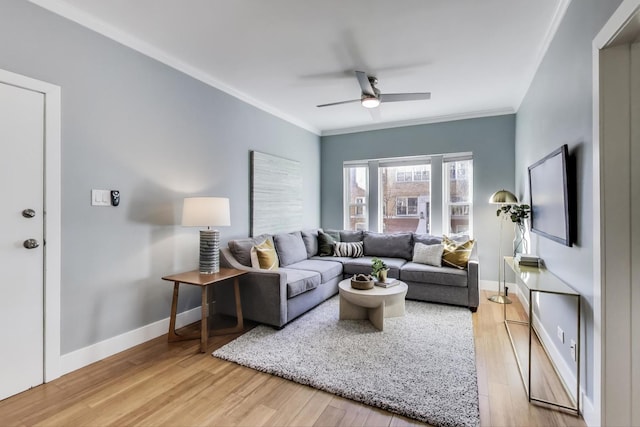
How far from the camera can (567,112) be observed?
2.13 metres

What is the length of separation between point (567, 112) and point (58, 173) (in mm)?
3594

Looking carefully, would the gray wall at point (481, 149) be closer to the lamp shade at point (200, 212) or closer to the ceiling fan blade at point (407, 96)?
the ceiling fan blade at point (407, 96)

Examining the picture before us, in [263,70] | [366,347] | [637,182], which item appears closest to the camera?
[637,182]

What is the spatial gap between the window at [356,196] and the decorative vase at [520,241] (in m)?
2.29

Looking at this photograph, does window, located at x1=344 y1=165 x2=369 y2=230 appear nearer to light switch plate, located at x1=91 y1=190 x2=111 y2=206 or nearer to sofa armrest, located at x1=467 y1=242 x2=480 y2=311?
sofa armrest, located at x1=467 y1=242 x2=480 y2=311

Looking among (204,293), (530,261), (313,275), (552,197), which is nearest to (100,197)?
(204,293)

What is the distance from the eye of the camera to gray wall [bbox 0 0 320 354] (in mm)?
2254

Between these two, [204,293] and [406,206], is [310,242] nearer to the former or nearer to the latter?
[406,206]

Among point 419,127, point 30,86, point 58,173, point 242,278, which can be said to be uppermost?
point 419,127

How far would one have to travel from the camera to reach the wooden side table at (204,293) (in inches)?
103

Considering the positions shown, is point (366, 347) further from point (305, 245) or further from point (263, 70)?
point (263, 70)

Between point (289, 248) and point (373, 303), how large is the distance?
156 cm

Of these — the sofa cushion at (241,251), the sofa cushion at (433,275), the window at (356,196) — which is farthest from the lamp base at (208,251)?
the window at (356,196)

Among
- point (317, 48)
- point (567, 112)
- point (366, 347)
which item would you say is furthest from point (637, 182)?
point (317, 48)
